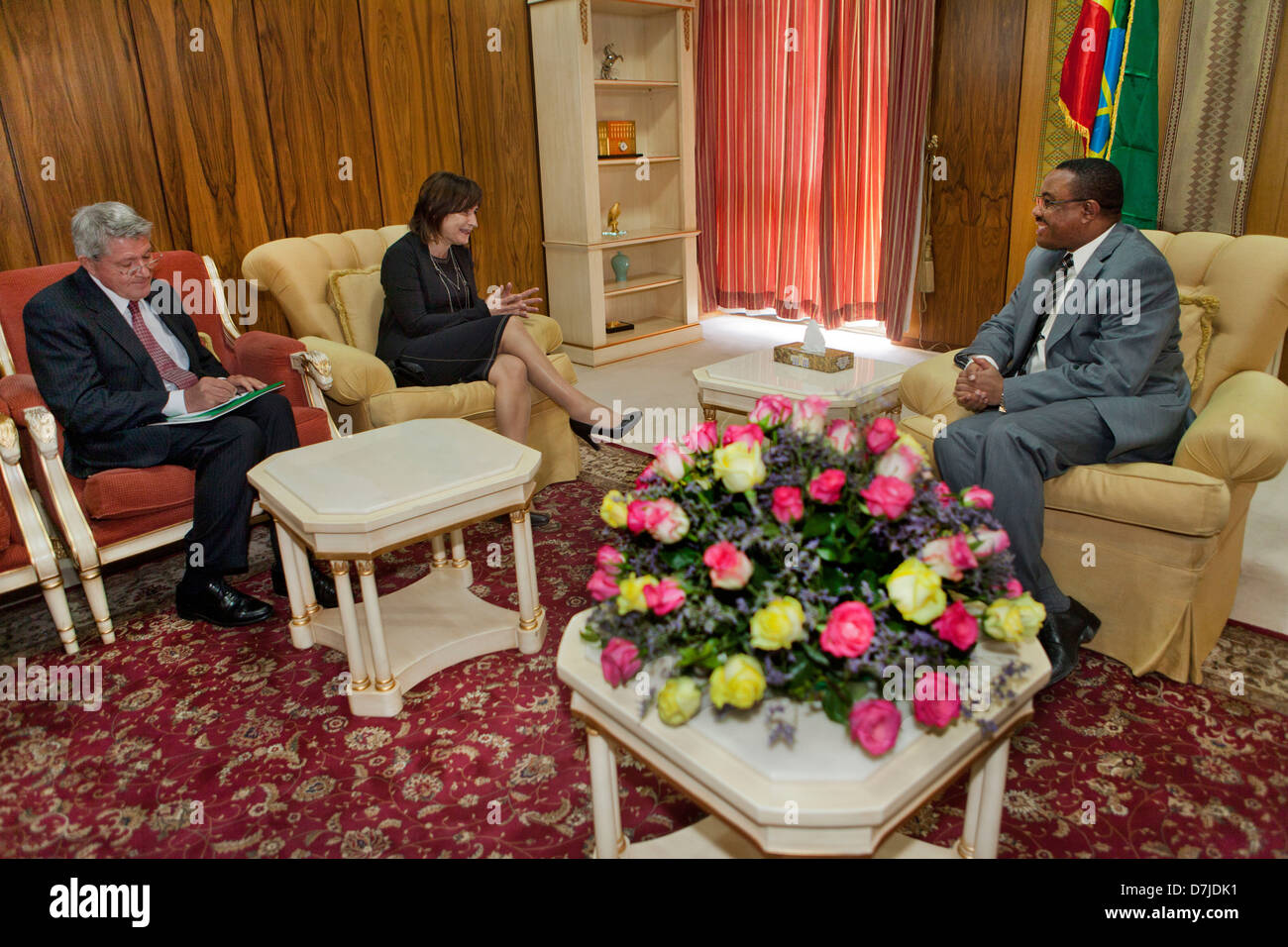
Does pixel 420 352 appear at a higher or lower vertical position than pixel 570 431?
higher

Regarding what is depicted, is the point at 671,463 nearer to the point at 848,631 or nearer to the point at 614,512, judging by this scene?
the point at 614,512

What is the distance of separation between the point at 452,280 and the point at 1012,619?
259 cm

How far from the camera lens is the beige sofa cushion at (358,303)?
3350mm

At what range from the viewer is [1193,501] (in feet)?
6.56

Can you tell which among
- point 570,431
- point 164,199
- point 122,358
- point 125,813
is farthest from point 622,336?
point 125,813

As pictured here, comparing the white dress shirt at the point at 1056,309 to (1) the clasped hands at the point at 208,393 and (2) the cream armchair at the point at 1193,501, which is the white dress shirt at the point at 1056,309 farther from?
(1) the clasped hands at the point at 208,393

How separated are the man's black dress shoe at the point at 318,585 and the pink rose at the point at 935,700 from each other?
6.08 ft

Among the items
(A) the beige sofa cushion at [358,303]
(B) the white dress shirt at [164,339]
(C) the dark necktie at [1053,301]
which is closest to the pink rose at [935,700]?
(C) the dark necktie at [1053,301]

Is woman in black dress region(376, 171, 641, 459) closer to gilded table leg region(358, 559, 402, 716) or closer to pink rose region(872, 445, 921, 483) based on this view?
gilded table leg region(358, 559, 402, 716)

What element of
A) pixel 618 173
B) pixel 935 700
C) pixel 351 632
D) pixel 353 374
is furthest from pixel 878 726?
pixel 618 173

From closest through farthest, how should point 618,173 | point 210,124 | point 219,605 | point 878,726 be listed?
point 878,726, point 219,605, point 210,124, point 618,173

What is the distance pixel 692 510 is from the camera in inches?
55.2
